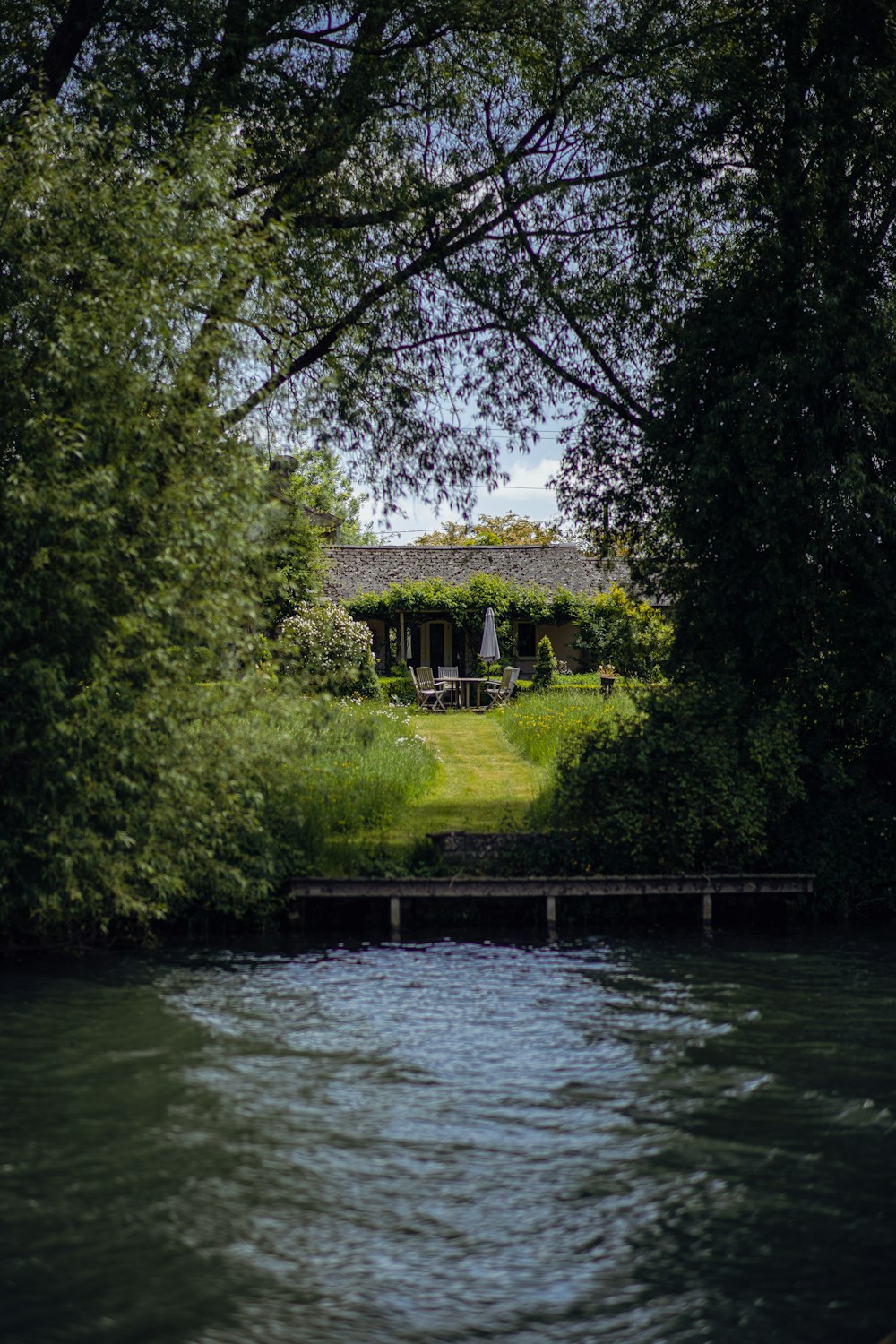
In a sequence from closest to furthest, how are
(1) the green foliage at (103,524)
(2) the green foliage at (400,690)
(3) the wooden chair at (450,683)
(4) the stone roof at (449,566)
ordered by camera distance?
1. (1) the green foliage at (103,524)
2. (3) the wooden chair at (450,683)
3. (2) the green foliage at (400,690)
4. (4) the stone roof at (449,566)

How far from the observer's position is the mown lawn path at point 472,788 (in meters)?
16.8

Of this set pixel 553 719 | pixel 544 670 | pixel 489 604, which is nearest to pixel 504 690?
pixel 544 670

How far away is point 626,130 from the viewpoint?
16.2m

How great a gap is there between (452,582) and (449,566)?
182 cm

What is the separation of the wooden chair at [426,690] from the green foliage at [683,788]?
65.3 ft

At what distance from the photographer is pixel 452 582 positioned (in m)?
50.5

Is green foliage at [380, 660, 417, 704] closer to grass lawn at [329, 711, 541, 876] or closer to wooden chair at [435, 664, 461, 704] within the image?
wooden chair at [435, 664, 461, 704]

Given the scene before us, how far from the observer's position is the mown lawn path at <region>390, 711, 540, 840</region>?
16766 millimetres

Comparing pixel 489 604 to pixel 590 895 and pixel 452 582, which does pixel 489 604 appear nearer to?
pixel 452 582

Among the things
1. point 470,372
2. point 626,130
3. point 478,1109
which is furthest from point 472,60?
point 478,1109

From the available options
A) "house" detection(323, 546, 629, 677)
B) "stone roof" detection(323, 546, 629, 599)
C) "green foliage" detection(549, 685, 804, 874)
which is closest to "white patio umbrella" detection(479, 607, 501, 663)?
"house" detection(323, 546, 629, 677)

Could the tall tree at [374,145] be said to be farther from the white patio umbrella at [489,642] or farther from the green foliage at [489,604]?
the green foliage at [489,604]

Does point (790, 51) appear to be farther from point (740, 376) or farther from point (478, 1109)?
point (478, 1109)

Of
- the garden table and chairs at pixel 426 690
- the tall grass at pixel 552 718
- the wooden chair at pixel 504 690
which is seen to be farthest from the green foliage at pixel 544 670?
the garden table and chairs at pixel 426 690
